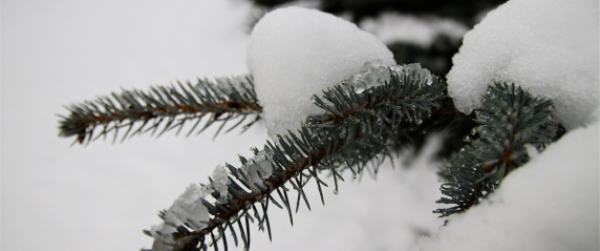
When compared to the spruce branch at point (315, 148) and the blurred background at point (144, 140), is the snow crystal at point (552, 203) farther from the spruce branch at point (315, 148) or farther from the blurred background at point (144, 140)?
the blurred background at point (144, 140)

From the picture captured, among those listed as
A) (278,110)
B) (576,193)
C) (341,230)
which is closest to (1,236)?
(341,230)

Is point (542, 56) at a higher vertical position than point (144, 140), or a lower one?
lower

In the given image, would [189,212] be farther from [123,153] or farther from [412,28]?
[123,153]

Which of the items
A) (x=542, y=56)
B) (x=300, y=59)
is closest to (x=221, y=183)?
(x=300, y=59)

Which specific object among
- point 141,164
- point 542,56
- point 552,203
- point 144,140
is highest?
point 144,140

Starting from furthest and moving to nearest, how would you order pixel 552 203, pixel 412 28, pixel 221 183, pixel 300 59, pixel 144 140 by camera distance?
pixel 144 140, pixel 412 28, pixel 300 59, pixel 221 183, pixel 552 203

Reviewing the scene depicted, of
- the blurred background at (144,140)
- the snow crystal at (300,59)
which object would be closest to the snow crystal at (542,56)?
the snow crystal at (300,59)

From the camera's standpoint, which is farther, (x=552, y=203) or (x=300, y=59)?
(x=300, y=59)
